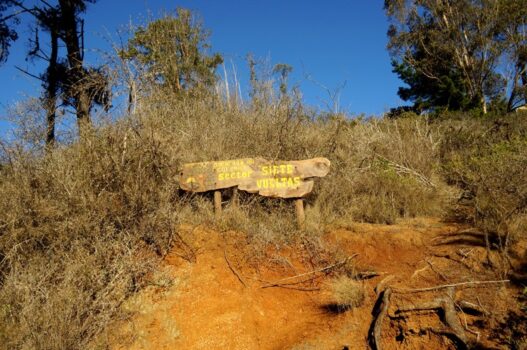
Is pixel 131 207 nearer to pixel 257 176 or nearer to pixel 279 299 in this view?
pixel 257 176

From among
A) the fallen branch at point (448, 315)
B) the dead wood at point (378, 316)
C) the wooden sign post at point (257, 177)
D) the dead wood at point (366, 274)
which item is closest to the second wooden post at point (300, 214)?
the wooden sign post at point (257, 177)

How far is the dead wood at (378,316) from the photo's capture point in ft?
11.0

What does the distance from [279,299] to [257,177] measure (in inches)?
67.6

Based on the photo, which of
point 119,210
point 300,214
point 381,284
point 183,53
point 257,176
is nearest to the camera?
point 381,284

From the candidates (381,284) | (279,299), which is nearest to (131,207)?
(279,299)

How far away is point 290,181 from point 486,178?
8.47 ft

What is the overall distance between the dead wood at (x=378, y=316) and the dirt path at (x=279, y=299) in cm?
7

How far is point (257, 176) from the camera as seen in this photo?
5.29 m

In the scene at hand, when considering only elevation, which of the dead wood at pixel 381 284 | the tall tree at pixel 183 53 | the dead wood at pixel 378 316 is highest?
the tall tree at pixel 183 53

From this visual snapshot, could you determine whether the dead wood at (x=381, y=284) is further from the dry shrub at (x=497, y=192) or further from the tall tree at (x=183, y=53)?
the tall tree at (x=183, y=53)

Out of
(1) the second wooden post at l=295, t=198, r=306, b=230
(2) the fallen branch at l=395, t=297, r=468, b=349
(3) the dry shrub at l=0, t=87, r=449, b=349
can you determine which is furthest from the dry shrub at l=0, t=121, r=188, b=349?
(2) the fallen branch at l=395, t=297, r=468, b=349

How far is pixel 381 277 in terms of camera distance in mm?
4078

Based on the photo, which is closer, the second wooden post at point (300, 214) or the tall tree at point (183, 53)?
the second wooden post at point (300, 214)

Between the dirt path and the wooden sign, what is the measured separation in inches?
28.5
